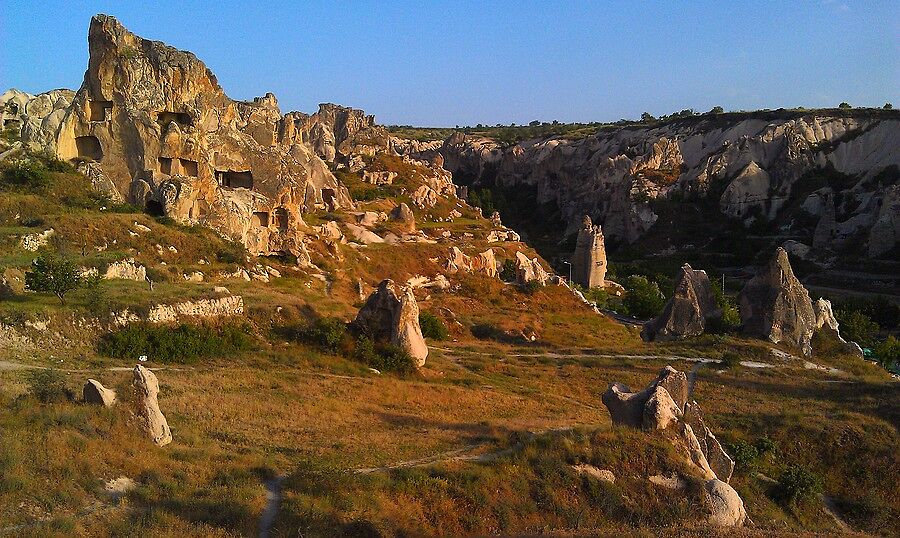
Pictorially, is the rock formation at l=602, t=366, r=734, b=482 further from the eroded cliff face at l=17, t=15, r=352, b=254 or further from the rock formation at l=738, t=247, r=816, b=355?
the eroded cliff face at l=17, t=15, r=352, b=254

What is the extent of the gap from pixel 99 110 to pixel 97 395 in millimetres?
26017

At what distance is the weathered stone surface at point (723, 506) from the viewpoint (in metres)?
10.7

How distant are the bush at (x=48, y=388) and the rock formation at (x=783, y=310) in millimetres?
24447

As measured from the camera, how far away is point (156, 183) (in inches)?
1235

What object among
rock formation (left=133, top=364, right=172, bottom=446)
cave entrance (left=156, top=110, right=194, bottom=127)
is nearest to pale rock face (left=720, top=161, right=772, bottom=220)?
cave entrance (left=156, top=110, right=194, bottom=127)

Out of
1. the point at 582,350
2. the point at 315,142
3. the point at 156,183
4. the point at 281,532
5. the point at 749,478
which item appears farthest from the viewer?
the point at 315,142

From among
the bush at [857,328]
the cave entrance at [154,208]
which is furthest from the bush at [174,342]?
the bush at [857,328]

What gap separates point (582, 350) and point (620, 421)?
15521 mm

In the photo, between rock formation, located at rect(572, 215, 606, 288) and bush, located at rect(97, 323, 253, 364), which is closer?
bush, located at rect(97, 323, 253, 364)

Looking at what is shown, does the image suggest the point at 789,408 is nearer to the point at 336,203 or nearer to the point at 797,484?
the point at 797,484

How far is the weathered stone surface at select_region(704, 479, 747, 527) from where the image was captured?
35.0 ft

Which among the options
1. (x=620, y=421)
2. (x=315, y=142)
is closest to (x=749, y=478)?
(x=620, y=421)

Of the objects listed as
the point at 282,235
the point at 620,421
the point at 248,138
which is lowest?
the point at 620,421

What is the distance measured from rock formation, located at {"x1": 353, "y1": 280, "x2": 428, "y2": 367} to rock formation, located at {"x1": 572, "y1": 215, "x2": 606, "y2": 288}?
35483 millimetres
